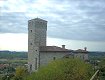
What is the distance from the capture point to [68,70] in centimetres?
2303

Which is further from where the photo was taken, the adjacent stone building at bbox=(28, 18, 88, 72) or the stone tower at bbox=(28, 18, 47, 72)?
the stone tower at bbox=(28, 18, 47, 72)

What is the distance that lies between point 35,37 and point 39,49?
2442 millimetres

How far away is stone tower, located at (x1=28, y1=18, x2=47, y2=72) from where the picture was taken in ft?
125

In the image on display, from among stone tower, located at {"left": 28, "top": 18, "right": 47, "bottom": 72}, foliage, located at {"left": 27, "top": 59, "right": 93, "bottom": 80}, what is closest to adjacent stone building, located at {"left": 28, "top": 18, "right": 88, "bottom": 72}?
stone tower, located at {"left": 28, "top": 18, "right": 47, "bottom": 72}

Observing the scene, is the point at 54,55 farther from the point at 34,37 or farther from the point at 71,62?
the point at 71,62

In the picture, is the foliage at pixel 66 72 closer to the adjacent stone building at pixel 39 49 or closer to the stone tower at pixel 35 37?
the adjacent stone building at pixel 39 49

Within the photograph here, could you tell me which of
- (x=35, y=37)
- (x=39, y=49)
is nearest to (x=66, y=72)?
(x=39, y=49)

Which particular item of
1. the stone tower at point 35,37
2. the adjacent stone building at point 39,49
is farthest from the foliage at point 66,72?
the stone tower at point 35,37

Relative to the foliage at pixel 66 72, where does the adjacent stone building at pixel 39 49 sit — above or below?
above

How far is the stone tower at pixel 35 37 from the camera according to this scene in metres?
38.0

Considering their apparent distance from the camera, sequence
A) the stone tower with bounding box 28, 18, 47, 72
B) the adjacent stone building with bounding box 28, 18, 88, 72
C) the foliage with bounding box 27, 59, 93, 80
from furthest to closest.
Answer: the stone tower with bounding box 28, 18, 47, 72 → the adjacent stone building with bounding box 28, 18, 88, 72 → the foliage with bounding box 27, 59, 93, 80

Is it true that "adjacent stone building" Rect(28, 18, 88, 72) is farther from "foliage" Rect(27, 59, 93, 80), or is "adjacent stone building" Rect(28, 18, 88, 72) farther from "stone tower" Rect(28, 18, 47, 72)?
"foliage" Rect(27, 59, 93, 80)

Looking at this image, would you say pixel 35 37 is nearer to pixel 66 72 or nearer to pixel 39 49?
pixel 39 49

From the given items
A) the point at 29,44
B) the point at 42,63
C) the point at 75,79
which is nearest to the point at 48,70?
the point at 75,79
